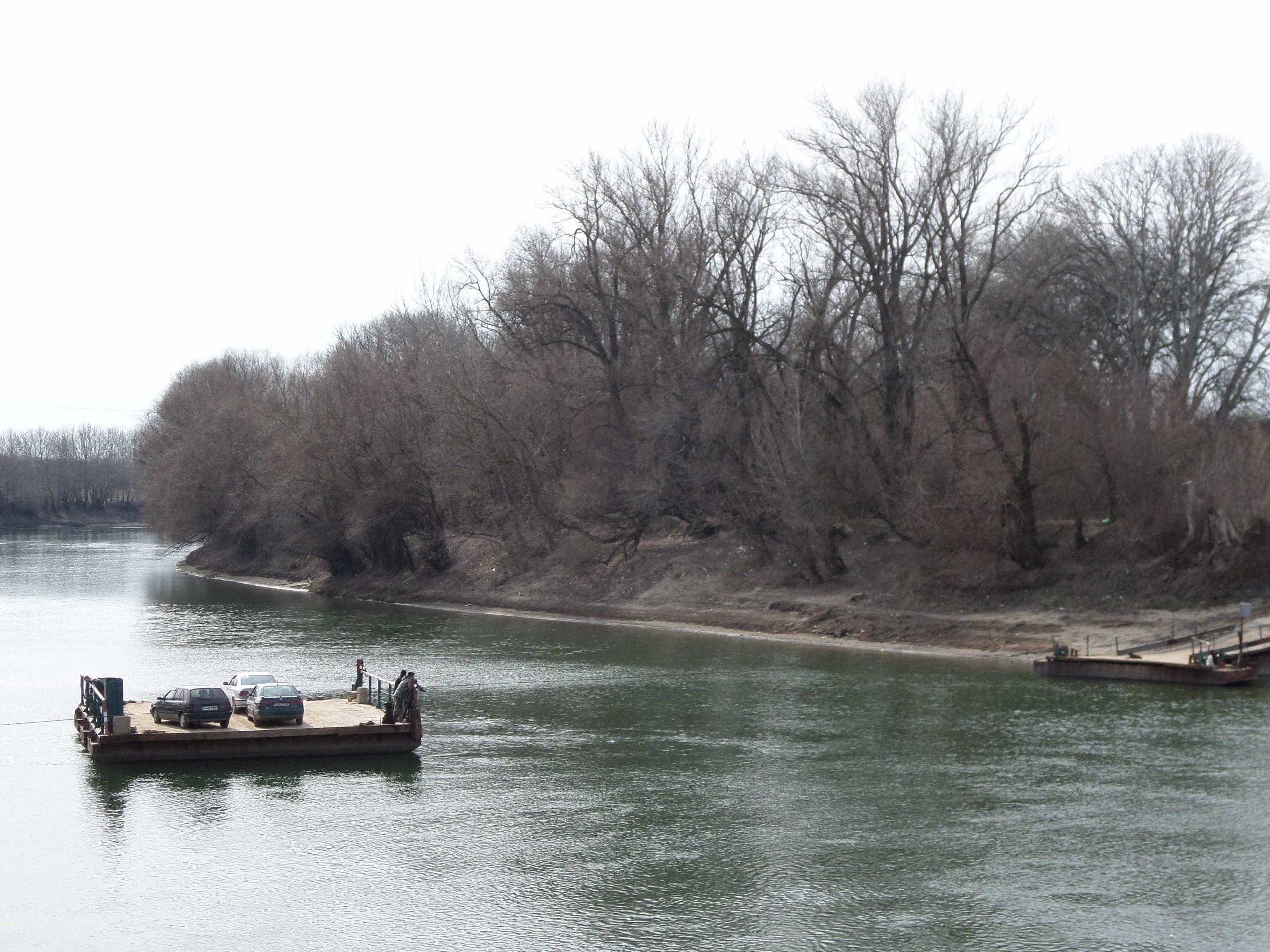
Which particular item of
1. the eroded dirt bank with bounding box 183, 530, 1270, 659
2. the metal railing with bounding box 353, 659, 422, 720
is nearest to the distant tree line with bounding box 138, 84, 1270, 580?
the eroded dirt bank with bounding box 183, 530, 1270, 659

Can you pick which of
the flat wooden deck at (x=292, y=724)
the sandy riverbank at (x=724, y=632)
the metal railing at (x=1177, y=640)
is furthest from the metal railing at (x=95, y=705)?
the metal railing at (x=1177, y=640)

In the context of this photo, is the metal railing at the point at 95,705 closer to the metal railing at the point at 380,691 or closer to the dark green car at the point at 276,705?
the dark green car at the point at 276,705

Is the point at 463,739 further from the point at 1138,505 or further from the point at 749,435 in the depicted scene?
the point at 749,435

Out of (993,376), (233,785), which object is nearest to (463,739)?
(233,785)

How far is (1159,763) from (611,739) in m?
14.2

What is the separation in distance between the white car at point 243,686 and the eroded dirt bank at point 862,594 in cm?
2803

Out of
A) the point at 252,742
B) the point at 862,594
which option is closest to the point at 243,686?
the point at 252,742

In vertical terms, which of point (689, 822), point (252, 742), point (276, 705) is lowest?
point (689, 822)

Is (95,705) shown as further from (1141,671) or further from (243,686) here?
(1141,671)

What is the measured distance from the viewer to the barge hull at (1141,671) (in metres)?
42.1

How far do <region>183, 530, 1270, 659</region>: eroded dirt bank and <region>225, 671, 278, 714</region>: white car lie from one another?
2803cm

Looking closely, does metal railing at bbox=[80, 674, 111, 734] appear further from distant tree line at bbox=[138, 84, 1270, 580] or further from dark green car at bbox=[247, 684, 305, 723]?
distant tree line at bbox=[138, 84, 1270, 580]

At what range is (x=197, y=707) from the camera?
33.5 meters

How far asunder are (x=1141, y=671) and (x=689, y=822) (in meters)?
23.5
